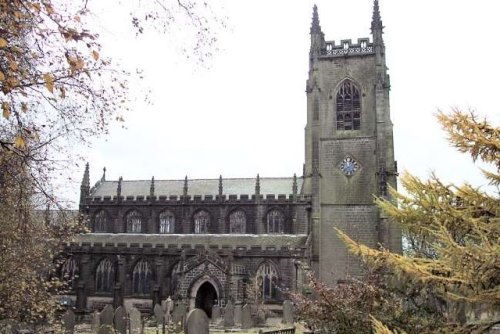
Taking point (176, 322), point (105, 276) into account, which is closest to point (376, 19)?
point (105, 276)

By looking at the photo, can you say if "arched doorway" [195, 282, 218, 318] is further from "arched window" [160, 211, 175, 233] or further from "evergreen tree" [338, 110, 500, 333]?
"evergreen tree" [338, 110, 500, 333]

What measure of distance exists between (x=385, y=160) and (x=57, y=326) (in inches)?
978

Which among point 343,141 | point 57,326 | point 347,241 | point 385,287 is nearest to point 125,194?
point 343,141

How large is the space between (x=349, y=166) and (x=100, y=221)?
19611 millimetres

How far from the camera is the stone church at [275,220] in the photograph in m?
32.2

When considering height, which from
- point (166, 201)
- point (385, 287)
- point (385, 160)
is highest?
point (385, 160)

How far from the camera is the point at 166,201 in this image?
38781 millimetres

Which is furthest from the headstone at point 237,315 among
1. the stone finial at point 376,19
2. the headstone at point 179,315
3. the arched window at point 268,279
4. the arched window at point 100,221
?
the stone finial at point 376,19

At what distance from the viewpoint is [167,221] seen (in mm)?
38844

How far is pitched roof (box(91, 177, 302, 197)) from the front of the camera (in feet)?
128

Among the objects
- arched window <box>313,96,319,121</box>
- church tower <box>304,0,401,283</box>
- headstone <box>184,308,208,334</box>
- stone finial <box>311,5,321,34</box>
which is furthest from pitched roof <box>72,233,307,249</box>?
headstone <box>184,308,208,334</box>

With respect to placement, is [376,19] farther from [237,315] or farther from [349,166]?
[237,315]

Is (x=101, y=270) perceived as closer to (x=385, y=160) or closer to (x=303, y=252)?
(x=303, y=252)

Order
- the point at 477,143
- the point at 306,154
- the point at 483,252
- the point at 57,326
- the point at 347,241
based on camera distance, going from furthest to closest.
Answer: the point at 306,154, the point at 57,326, the point at 347,241, the point at 477,143, the point at 483,252
